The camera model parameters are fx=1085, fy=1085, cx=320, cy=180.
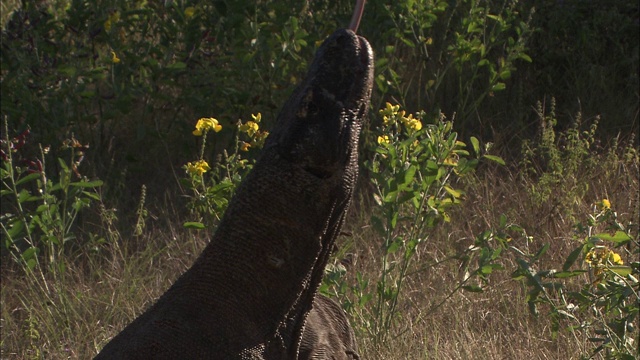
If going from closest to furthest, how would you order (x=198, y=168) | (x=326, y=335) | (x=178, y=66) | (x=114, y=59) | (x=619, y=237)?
(x=326, y=335) → (x=619, y=237) → (x=198, y=168) → (x=114, y=59) → (x=178, y=66)

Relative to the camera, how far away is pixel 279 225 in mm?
1827

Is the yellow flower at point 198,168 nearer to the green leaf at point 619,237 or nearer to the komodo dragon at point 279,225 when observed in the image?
the green leaf at point 619,237

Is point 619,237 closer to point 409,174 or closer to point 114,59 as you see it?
point 409,174

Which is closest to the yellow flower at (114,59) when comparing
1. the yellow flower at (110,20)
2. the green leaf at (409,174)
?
the yellow flower at (110,20)

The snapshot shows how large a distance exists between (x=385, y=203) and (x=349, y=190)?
4.40 ft

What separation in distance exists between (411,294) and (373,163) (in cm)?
72

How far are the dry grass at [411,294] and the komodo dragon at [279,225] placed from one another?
140cm

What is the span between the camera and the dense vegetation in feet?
11.0

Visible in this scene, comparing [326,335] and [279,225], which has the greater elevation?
[279,225]

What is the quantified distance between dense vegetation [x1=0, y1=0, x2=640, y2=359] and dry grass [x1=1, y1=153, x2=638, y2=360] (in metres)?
0.01

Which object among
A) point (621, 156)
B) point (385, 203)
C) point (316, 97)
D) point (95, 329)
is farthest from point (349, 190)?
point (621, 156)

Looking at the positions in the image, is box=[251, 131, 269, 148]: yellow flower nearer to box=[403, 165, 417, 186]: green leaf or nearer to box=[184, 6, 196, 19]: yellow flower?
box=[403, 165, 417, 186]: green leaf

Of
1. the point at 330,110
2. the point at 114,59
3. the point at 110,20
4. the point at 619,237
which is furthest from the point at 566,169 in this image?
the point at 330,110

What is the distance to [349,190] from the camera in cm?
185
